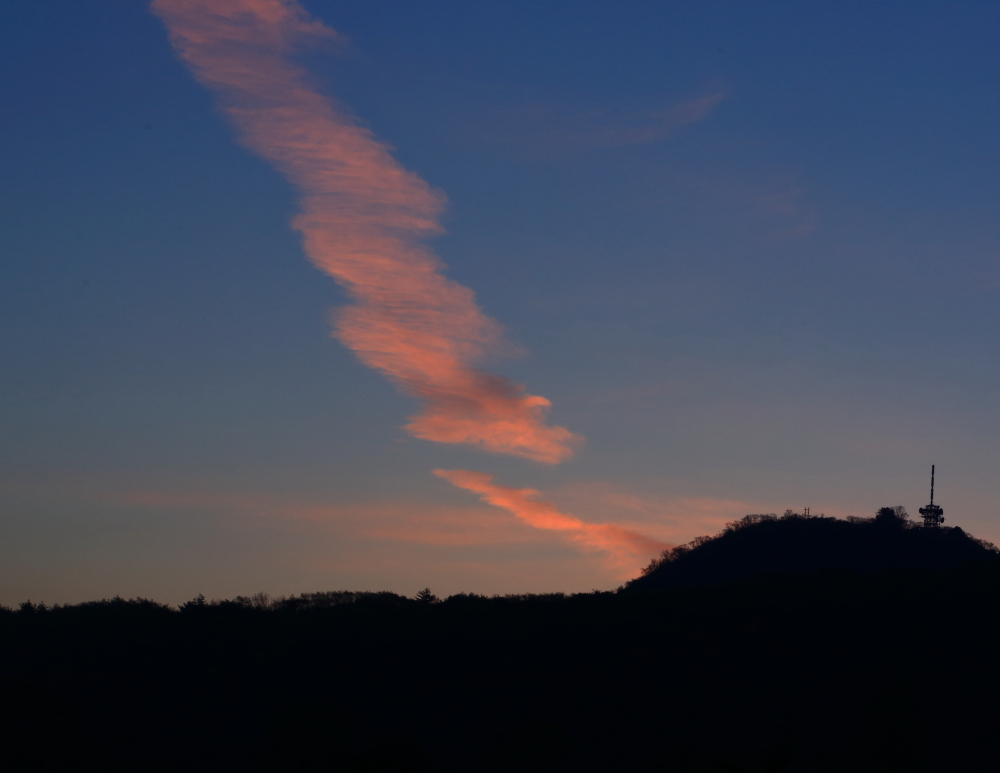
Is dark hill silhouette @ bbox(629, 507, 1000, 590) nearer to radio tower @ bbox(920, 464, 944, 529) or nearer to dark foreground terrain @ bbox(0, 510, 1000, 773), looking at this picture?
radio tower @ bbox(920, 464, 944, 529)

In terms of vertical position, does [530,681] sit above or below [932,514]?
below

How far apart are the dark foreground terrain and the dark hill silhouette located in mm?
55563

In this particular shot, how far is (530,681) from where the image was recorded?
79.2 meters

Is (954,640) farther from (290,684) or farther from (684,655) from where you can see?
(290,684)

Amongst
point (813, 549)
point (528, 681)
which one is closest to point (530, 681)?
point (528, 681)

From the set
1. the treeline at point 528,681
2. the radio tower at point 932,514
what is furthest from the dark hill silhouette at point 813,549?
the treeline at point 528,681

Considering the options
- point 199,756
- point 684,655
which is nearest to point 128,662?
point 199,756

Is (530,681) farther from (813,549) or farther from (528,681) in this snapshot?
(813,549)

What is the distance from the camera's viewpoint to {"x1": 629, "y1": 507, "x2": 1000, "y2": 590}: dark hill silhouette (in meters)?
163

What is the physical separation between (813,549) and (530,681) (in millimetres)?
103249

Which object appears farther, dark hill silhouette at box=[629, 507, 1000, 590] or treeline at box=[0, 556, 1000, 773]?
dark hill silhouette at box=[629, 507, 1000, 590]

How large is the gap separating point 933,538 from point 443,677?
114857 mm

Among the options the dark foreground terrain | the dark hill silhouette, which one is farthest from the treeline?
the dark hill silhouette

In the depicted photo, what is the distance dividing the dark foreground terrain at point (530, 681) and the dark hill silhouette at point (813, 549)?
55.6 m
